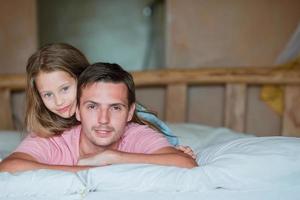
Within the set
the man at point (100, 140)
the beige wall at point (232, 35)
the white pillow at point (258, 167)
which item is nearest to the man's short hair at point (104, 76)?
the man at point (100, 140)

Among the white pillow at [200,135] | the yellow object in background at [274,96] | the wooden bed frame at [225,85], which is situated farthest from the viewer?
the yellow object in background at [274,96]

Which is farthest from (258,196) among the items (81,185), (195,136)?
(195,136)

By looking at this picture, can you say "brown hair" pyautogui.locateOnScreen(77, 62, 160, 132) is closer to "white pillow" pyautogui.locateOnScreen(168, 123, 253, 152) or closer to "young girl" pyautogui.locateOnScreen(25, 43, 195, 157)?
"young girl" pyautogui.locateOnScreen(25, 43, 195, 157)

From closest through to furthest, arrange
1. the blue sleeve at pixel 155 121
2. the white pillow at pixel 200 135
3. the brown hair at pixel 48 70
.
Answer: the brown hair at pixel 48 70
the blue sleeve at pixel 155 121
the white pillow at pixel 200 135

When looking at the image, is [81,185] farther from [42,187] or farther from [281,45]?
[281,45]

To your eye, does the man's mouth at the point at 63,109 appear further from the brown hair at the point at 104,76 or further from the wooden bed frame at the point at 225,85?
the wooden bed frame at the point at 225,85

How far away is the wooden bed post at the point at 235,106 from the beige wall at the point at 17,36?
853 millimetres

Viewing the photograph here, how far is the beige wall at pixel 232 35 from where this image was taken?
2234 millimetres

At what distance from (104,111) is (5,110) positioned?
1.16 m

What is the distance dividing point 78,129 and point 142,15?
8.66ft

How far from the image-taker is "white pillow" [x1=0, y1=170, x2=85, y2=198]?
0.97 m

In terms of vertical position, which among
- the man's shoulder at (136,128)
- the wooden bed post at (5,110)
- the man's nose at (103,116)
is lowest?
the wooden bed post at (5,110)

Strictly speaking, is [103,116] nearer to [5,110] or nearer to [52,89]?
[52,89]

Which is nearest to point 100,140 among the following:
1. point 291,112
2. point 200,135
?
point 200,135
